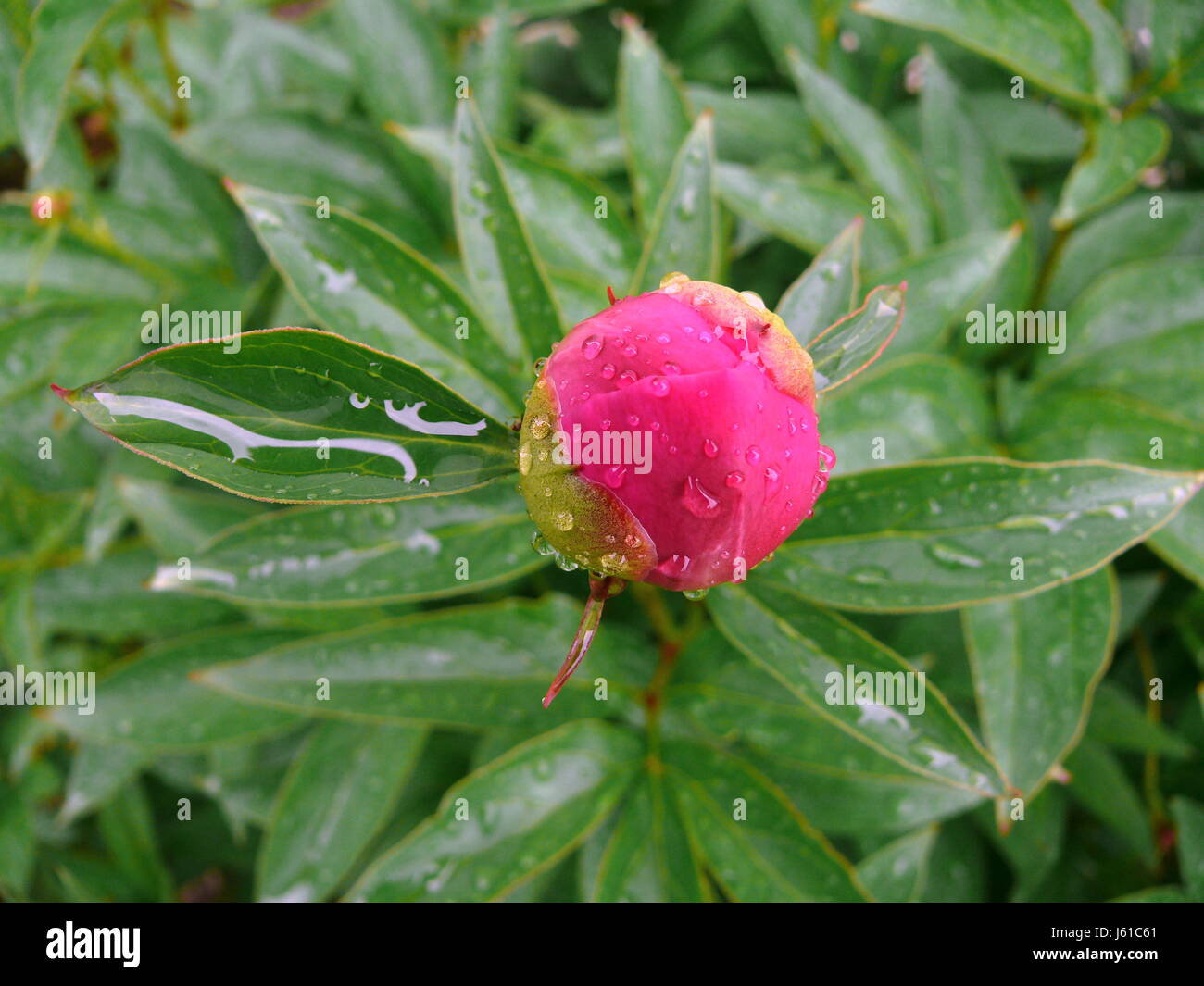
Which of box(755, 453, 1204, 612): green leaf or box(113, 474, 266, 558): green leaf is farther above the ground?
box(113, 474, 266, 558): green leaf

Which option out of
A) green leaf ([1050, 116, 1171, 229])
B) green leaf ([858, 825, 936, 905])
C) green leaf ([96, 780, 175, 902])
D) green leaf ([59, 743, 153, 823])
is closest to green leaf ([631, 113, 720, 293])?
green leaf ([1050, 116, 1171, 229])

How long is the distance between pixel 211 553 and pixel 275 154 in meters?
0.53

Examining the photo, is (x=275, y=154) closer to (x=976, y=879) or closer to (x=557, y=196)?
(x=557, y=196)

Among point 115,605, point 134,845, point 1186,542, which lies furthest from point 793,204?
point 134,845

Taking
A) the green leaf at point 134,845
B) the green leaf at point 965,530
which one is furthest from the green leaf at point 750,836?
the green leaf at point 134,845

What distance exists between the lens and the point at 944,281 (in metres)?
0.87

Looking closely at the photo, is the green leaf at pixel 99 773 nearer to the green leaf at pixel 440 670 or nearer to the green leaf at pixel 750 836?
the green leaf at pixel 440 670

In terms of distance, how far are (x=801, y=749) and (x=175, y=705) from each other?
611 mm

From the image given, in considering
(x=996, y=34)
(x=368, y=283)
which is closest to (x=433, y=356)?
(x=368, y=283)

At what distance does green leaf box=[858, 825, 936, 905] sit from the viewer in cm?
92

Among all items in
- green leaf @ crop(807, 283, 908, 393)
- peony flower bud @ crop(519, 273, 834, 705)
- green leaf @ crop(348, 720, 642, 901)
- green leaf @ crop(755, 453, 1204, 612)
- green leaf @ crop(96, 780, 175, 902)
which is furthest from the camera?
green leaf @ crop(96, 780, 175, 902)

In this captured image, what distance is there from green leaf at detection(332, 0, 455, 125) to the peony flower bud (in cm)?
68

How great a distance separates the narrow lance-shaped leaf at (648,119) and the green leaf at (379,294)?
0.28 m

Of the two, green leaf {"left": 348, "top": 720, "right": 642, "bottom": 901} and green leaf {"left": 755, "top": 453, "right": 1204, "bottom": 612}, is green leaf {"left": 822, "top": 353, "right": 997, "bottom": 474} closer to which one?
green leaf {"left": 755, "top": 453, "right": 1204, "bottom": 612}
